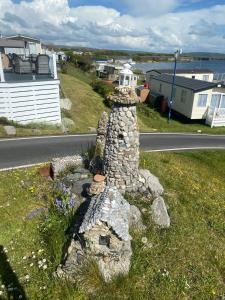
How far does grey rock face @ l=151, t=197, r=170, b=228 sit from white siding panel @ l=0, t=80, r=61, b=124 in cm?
1382

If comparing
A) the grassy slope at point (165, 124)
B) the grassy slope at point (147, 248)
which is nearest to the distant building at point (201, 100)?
the grassy slope at point (165, 124)

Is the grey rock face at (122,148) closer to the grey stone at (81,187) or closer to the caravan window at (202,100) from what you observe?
the grey stone at (81,187)

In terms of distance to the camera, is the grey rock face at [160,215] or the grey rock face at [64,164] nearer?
the grey rock face at [160,215]

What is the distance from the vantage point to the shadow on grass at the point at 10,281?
590 cm

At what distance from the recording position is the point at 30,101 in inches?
757

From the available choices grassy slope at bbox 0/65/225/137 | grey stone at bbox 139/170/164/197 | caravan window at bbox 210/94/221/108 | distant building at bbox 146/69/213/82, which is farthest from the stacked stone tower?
distant building at bbox 146/69/213/82

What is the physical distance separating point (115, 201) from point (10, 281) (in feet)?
10.2

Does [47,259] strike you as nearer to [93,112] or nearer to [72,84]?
[93,112]

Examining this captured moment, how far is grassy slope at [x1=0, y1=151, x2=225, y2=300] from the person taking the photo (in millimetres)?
6090

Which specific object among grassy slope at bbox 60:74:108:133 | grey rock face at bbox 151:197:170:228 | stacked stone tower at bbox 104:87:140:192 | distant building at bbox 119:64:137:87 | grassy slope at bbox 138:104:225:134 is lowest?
Result: grassy slope at bbox 138:104:225:134

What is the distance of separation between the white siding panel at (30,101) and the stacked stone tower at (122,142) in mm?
12502

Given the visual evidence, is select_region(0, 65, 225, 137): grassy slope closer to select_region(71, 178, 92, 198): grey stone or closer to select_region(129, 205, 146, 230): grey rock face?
select_region(71, 178, 92, 198): grey stone

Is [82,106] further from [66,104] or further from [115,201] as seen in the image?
[115,201]

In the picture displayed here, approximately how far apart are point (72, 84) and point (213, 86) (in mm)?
18156
